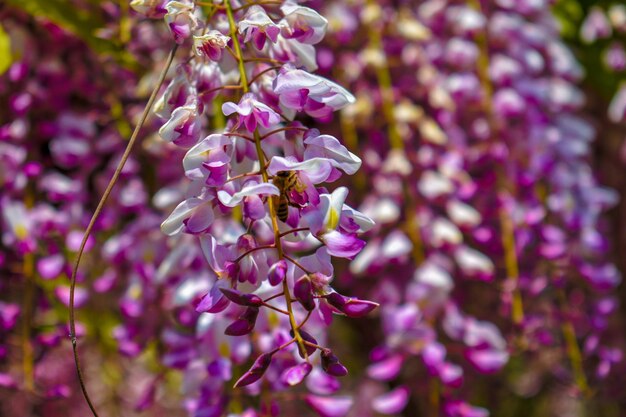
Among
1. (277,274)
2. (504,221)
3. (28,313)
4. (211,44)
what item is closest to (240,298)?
(277,274)

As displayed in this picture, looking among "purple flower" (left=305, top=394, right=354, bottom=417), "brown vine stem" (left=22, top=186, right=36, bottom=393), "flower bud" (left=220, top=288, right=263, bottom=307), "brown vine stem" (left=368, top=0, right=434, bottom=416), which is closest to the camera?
"flower bud" (left=220, top=288, right=263, bottom=307)

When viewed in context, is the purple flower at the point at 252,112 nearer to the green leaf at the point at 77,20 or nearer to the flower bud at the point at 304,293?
the flower bud at the point at 304,293

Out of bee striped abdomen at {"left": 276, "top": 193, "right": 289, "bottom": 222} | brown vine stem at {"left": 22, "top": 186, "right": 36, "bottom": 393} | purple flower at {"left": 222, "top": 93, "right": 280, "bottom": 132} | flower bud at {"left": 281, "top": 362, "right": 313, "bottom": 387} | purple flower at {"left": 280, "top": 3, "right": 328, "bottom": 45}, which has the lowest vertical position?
brown vine stem at {"left": 22, "top": 186, "right": 36, "bottom": 393}

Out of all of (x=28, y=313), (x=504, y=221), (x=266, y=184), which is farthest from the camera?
(x=504, y=221)

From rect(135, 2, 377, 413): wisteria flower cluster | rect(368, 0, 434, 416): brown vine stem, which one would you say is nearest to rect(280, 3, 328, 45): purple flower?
rect(135, 2, 377, 413): wisteria flower cluster

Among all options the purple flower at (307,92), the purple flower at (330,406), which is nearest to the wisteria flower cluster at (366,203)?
the purple flower at (330,406)

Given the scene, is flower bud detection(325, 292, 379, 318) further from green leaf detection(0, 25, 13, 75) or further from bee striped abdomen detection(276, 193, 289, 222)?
green leaf detection(0, 25, 13, 75)

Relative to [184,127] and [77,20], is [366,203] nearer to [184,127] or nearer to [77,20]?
[77,20]

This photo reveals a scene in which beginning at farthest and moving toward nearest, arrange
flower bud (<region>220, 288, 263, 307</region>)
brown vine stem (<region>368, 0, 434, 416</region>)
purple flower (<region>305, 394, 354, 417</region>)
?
brown vine stem (<region>368, 0, 434, 416</region>) → purple flower (<region>305, 394, 354, 417</region>) → flower bud (<region>220, 288, 263, 307</region>)

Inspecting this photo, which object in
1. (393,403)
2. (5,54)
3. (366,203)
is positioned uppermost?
(5,54)
